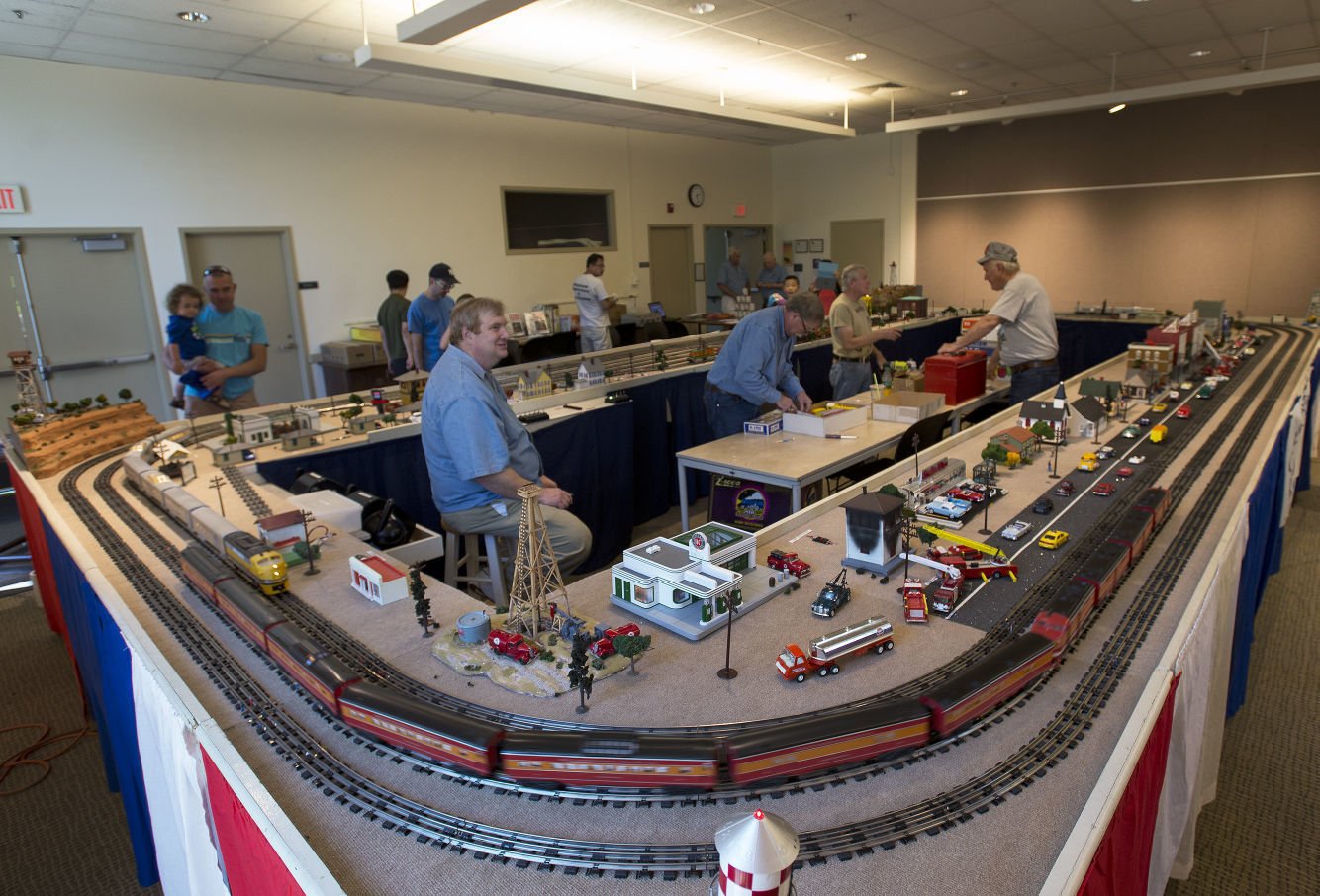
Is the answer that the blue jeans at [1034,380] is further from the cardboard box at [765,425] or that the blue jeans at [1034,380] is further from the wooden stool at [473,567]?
the wooden stool at [473,567]

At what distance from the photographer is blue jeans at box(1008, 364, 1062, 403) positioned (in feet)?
17.5

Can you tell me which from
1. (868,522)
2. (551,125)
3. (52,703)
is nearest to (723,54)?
(551,125)

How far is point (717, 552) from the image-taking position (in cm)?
212

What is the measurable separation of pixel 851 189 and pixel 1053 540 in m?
11.7

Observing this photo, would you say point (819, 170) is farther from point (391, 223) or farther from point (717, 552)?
point (717, 552)

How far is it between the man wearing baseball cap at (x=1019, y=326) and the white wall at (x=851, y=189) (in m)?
7.86

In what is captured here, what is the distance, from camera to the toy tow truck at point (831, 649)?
5.90 feet

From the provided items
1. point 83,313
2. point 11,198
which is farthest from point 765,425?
point 11,198

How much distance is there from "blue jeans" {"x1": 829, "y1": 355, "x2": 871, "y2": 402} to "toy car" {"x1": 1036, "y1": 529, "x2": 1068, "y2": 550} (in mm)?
3620

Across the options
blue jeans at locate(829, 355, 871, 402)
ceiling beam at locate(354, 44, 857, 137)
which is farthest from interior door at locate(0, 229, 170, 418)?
blue jeans at locate(829, 355, 871, 402)

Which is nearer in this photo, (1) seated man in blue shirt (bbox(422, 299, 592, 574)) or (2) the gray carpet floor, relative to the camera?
(2) the gray carpet floor

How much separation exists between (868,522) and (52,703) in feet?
12.7

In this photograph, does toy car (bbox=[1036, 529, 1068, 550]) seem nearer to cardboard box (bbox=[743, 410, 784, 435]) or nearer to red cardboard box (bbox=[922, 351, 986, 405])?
cardboard box (bbox=[743, 410, 784, 435])

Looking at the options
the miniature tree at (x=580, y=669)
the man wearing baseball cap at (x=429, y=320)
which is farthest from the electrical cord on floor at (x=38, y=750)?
the man wearing baseball cap at (x=429, y=320)
